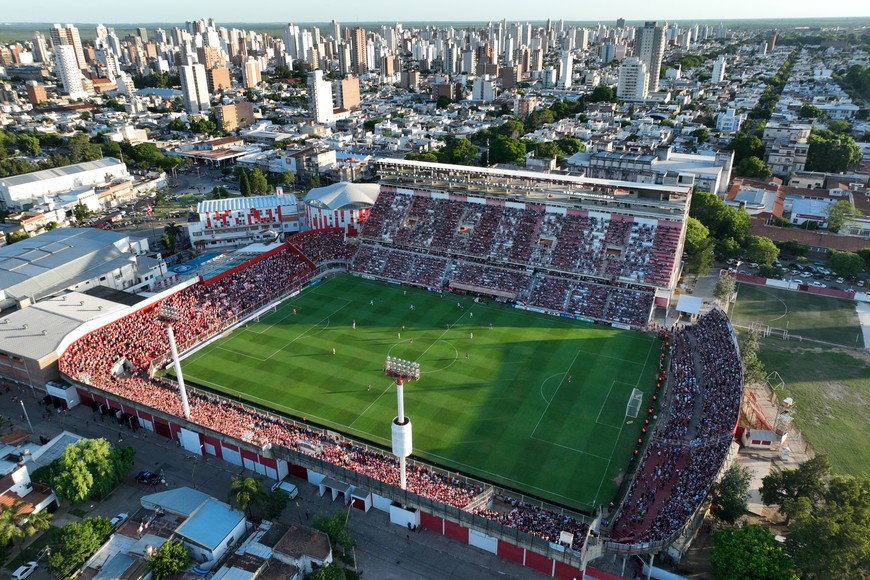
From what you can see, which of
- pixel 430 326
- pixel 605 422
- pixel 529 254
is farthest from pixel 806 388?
pixel 430 326

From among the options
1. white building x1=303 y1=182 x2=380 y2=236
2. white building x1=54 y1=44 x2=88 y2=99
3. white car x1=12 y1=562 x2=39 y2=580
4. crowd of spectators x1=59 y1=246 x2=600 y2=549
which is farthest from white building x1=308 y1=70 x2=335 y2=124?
white car x1=12 y1=562 x2=39 y2=580

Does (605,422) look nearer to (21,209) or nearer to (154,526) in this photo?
(154,526)

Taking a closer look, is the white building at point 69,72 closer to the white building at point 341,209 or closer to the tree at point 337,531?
the white building at point 341,209

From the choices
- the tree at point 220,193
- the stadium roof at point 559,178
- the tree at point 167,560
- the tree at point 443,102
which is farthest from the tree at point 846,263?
the tree at point 443,102

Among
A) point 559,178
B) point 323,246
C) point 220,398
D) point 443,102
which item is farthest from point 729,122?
point 220,398

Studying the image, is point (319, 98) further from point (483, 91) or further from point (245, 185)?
point (245, 185)

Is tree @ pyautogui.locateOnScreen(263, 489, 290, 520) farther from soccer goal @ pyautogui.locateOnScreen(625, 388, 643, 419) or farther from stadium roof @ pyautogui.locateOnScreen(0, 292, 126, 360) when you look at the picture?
soccer goal @ pyautogui.locateOnScreen(625, 388, 643, 419)
